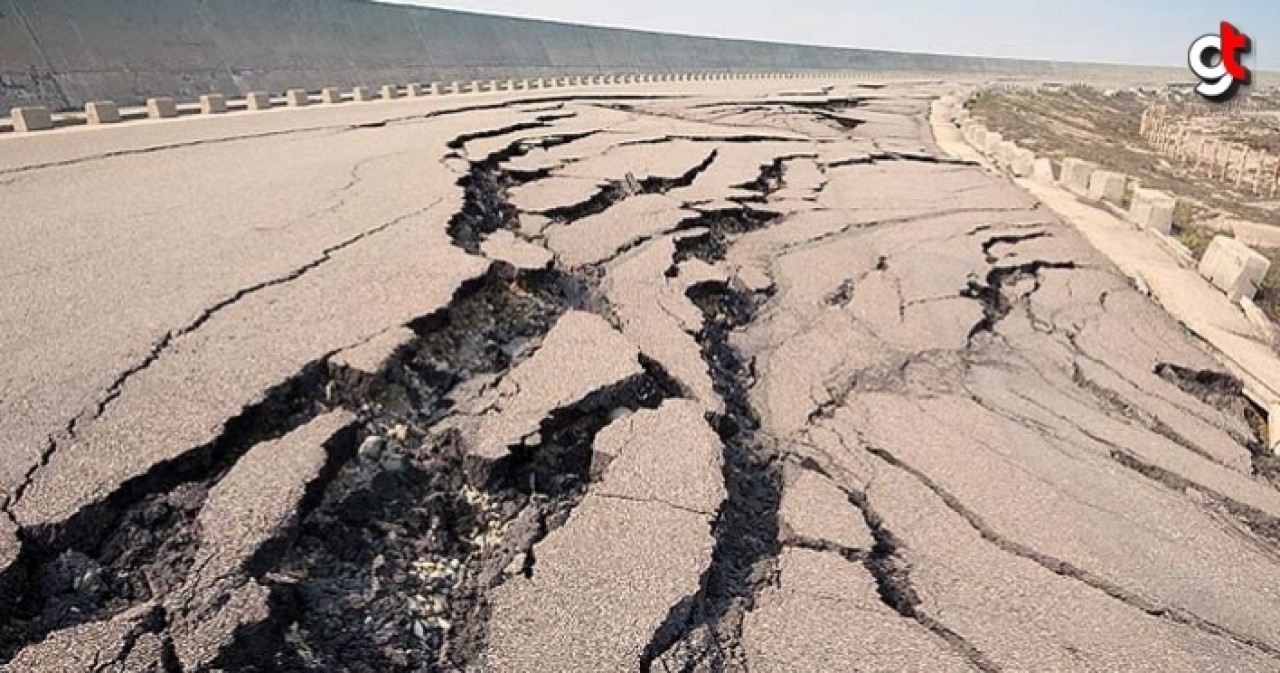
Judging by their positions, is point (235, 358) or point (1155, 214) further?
point (1155, 214)

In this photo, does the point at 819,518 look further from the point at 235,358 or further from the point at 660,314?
the point at 235,358

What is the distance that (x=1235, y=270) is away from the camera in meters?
5.78

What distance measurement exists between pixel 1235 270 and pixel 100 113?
11.2 metres

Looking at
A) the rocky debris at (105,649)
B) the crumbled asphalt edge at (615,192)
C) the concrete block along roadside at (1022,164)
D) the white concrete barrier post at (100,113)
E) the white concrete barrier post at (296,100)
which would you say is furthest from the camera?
the white concrete barrier post at (296,100)

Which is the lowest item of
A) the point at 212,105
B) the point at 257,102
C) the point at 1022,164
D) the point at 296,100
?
the point at 1022,164

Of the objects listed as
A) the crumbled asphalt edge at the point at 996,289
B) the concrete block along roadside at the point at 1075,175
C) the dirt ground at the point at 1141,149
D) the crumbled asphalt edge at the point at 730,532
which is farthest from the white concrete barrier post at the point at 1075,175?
the crumbled asphalt edge at the point at 730,532

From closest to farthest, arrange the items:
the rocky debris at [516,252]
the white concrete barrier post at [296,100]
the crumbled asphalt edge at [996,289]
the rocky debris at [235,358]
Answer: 1. the rocky debris at [235,358]
2. the rocky debris at [516,252]
3. the crumbled asphalt edge at [996,289]
4. the white concrete barrier post at [296,100]

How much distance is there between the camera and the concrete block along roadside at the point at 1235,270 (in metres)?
5.72

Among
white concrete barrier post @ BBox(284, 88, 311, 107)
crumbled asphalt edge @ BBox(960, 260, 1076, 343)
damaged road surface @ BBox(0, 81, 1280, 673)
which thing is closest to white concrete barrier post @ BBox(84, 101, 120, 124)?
white concrete barrier post @ BBox(284, 88, 311, 107)

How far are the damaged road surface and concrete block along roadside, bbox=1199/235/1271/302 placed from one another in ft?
3.77

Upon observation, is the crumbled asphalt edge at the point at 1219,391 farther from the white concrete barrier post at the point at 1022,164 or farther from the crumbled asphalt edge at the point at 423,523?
the white concrete barrier post at the point at 1022,164

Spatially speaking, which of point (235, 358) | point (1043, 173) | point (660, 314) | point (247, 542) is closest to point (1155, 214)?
point (1043, 173)

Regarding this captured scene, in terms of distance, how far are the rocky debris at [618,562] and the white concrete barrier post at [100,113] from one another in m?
9.88

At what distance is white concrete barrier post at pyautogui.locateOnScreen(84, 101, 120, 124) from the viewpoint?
9.91 m
